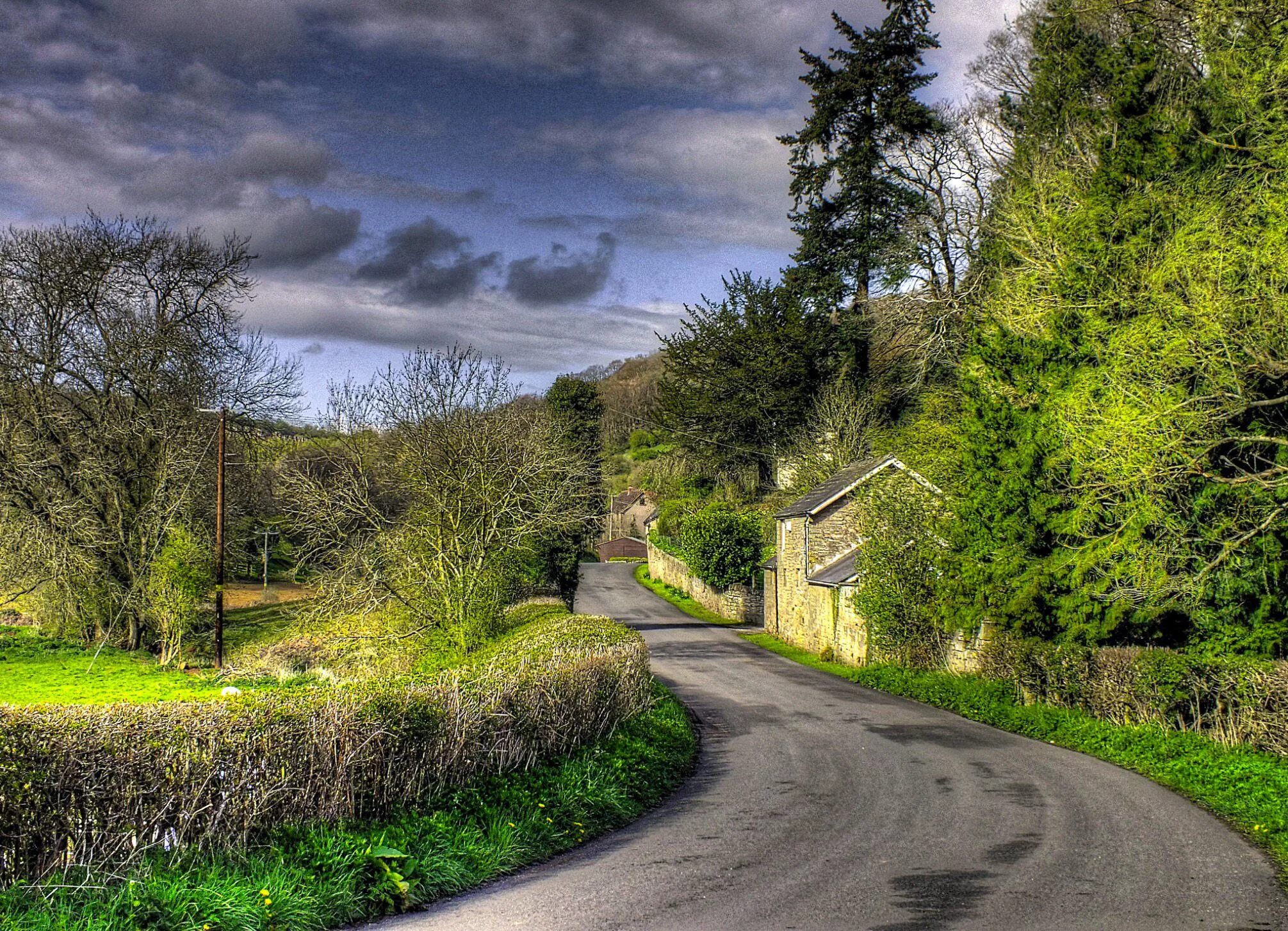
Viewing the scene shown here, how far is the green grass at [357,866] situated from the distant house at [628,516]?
81359mm

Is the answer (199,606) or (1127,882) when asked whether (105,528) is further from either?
(1127,882)

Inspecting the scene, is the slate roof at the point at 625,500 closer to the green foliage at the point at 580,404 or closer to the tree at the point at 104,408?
the green foliage at the point at 580,404

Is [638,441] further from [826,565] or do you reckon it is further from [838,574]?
[838,574]

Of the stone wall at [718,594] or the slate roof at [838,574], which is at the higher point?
the slate roof at [838,574]

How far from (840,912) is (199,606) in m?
28.2

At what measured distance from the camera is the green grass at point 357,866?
21.1ft

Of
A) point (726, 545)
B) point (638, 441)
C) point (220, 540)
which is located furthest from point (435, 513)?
point (638, 441)

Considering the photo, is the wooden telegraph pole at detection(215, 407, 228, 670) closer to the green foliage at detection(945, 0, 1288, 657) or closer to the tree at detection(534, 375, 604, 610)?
the tree at detection(534, 375, 604, 610)

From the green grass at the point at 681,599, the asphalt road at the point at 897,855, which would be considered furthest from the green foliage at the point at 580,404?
the asphalt road at the point at 897,855

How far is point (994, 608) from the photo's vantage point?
19062 millimetres

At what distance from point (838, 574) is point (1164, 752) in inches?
583

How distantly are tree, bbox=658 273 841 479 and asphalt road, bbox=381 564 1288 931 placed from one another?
30554mm

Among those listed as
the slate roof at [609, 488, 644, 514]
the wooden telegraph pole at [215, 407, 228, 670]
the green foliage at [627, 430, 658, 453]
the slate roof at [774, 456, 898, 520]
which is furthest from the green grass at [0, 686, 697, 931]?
the green foliage at [627, 430, 658, 453]

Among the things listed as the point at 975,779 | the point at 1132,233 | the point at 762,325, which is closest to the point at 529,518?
the point at 975,779
